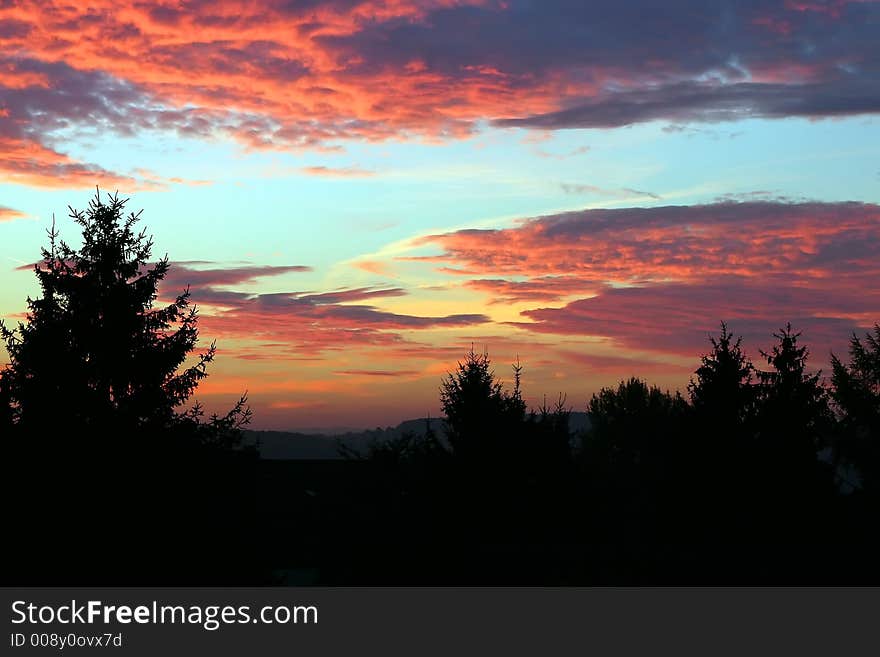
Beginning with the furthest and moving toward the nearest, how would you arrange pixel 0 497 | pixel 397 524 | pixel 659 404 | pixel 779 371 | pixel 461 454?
pixel 659 404 < pixel 779 371 < pixel 461 454 < pixel 397 524 < pixel 0 497

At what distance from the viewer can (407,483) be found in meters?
34.2

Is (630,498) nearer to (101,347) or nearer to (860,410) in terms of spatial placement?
(101,347)

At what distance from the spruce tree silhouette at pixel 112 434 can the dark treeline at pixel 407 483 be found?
0.13 ft

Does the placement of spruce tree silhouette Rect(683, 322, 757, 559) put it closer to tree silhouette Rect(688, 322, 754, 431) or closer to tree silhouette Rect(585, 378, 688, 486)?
tree silhouette Rect(688, 322, 754, 431)

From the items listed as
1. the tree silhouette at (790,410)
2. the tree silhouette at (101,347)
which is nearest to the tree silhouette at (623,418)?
the tree silhouette at (790,410)

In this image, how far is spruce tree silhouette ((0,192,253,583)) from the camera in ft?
57.8

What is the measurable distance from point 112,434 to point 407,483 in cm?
1689

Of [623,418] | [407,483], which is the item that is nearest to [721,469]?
[407,483]

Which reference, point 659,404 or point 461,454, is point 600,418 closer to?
point 659,404

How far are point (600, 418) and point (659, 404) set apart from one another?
8.23 m

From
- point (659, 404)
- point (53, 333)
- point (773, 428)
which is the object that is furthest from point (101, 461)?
point (659, 404)

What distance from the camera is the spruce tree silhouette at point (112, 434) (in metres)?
17.6

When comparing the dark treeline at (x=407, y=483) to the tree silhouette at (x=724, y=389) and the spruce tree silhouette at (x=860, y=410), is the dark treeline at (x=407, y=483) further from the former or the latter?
the spruce tree silhouette at (x=860, y=410)

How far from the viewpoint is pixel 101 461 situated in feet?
58.9
